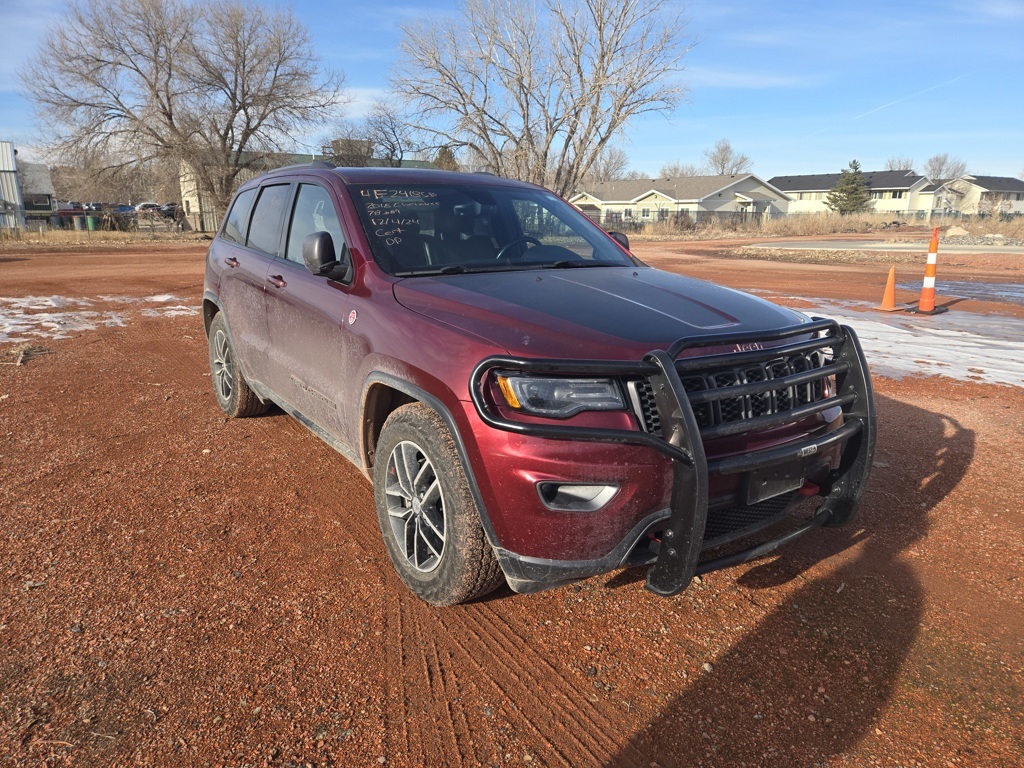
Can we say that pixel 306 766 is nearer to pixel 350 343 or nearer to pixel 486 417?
pixel 486 417

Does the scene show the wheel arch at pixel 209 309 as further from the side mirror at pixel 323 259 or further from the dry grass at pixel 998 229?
the dry grass at pixel 998 229

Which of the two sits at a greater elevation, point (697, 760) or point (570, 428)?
point (570, 428)

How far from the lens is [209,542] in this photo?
11.4 feet

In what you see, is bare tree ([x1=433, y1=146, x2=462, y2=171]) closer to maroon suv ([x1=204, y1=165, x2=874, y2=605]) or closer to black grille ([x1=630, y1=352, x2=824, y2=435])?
maroon suv ([x1=204, y1=165, x2=874, y2=605])

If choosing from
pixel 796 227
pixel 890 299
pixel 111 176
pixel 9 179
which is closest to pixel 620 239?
pixel 890 299

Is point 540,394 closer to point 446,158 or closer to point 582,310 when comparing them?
point 582,310

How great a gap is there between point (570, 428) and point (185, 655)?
1749 millimetres

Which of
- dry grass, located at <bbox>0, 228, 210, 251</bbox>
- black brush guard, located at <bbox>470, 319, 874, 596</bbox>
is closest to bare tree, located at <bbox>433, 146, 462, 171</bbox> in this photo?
dry grass, located at <bbox>0, 228, 210, 251</bbox>

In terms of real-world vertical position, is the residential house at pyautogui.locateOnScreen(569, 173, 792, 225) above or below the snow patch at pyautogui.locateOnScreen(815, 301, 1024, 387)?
above

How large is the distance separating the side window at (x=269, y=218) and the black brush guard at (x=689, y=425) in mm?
2591

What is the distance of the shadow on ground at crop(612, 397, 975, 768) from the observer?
222 cm

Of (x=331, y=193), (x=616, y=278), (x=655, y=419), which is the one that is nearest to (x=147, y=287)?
(x=331, y=193)

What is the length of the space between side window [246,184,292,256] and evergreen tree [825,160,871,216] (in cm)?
7341

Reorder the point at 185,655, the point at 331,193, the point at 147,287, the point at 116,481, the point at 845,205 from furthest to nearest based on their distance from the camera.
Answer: the point at 845,205
the point at 147,287
the point at 116,481
the point at 331,193
the point at 185,655
